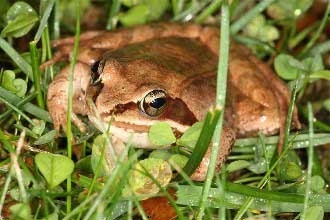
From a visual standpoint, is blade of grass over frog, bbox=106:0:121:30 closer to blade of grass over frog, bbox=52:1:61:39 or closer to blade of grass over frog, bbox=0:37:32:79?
blade of grass over frog, bbox=52:1:61:39

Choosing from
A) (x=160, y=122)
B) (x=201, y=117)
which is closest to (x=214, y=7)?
(x=201, y=117)

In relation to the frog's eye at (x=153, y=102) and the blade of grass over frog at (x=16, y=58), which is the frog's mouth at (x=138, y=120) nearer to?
the frog's eye at (x=153, y=102)

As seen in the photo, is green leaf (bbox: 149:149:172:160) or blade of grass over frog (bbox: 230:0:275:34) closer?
green leaf (bbox: 149:149:172:160)

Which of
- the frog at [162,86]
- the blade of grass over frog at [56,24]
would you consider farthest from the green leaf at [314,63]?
the blade of grass over frog at [56,24]

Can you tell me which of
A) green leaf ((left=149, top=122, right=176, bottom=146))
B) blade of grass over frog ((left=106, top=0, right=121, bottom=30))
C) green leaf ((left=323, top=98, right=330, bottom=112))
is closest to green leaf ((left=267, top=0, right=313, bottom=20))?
green leaf ((left=323, top=98, right=330, bottom=112))

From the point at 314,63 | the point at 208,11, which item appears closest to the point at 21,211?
the point at 208,11

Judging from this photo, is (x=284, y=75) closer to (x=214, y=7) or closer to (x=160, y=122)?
(x=214, y=7)
